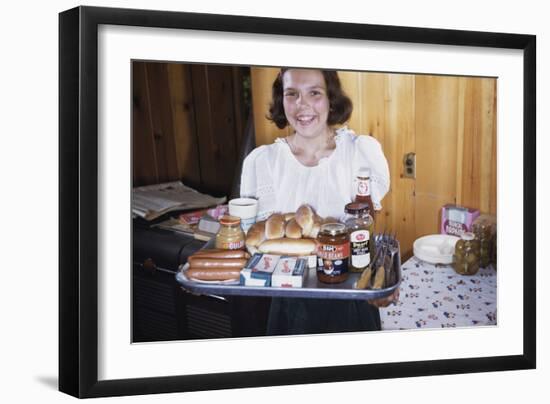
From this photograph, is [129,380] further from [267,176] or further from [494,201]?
[494,201]

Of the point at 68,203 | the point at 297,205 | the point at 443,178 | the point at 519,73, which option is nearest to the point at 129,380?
the point at 68,203

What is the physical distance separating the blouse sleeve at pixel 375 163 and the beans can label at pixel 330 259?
148 millimetres

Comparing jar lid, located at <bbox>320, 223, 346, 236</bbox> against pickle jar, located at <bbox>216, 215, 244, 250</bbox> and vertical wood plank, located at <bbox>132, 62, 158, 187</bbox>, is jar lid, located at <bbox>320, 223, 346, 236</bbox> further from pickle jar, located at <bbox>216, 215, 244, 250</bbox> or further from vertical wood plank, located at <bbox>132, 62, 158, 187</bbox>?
vertical wood plank, located at <bbox>132, 62, 158, 187</bbox>

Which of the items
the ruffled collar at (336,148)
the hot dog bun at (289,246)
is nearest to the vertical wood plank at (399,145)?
the ruffled collar at (336,148)

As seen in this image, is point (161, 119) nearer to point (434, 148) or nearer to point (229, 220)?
point (229, 220)

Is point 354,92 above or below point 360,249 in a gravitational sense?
above

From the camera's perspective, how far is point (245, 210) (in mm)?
1684

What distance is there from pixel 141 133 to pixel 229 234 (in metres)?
0.30

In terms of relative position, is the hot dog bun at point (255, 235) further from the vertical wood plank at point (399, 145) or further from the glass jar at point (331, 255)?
the vertical wood plank at point (399, 145)

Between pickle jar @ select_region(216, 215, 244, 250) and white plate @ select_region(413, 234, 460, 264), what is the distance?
44cm

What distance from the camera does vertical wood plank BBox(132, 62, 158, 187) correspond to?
1.59 meters

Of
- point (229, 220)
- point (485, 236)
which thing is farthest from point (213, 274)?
point (485, 236)

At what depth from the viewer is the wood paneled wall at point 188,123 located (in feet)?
5.27

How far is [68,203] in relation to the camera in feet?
5.09
